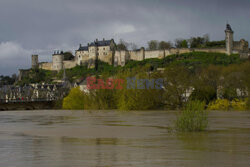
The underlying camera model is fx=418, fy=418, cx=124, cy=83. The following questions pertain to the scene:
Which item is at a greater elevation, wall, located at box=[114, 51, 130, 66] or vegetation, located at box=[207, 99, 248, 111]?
wall, located at box=[114, 51, 130, 66]

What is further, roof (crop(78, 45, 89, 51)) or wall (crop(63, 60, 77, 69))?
wall (crop(63, 60, 77, 69))

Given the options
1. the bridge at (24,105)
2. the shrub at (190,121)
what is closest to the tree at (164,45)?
the bridge at (24,105)

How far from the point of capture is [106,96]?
4319 cm

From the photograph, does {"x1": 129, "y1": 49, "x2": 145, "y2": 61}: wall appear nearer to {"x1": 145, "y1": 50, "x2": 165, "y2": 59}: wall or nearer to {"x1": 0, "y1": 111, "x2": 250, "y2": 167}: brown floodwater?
{"x1": 145, "y1": 50, "x2": 165, "y2": 59}: wall

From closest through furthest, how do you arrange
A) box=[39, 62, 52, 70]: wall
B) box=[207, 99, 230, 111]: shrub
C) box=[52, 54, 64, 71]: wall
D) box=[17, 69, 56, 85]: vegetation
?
1. box=[207, 99, 230, 111]: shrub
2. box=[17, 69, 56, 85]: vegetation
3. box=[52, 54, 64, 71]: wall
4. box=[39, 62, 52, 70]: wall

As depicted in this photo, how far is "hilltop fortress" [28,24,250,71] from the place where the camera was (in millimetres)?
120069

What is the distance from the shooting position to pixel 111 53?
139375mm

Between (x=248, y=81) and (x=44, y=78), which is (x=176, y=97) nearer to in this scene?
(x=248, y=81)

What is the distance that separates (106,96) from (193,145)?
2942cm

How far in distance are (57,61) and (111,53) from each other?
23.6 meters

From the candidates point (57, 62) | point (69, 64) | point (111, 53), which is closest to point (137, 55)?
point (111, 53)

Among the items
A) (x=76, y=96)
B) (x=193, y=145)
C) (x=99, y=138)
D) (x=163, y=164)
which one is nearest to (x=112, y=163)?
(x=163, y=164)

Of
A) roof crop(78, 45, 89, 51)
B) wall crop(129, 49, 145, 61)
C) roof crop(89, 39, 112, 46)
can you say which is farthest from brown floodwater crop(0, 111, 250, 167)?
roof crop(78, 45, 89, 51)

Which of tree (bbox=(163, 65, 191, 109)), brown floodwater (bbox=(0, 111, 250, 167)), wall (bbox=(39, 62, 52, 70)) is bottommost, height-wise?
brown floodwater (bbox=(0, 111, 250, 167))
